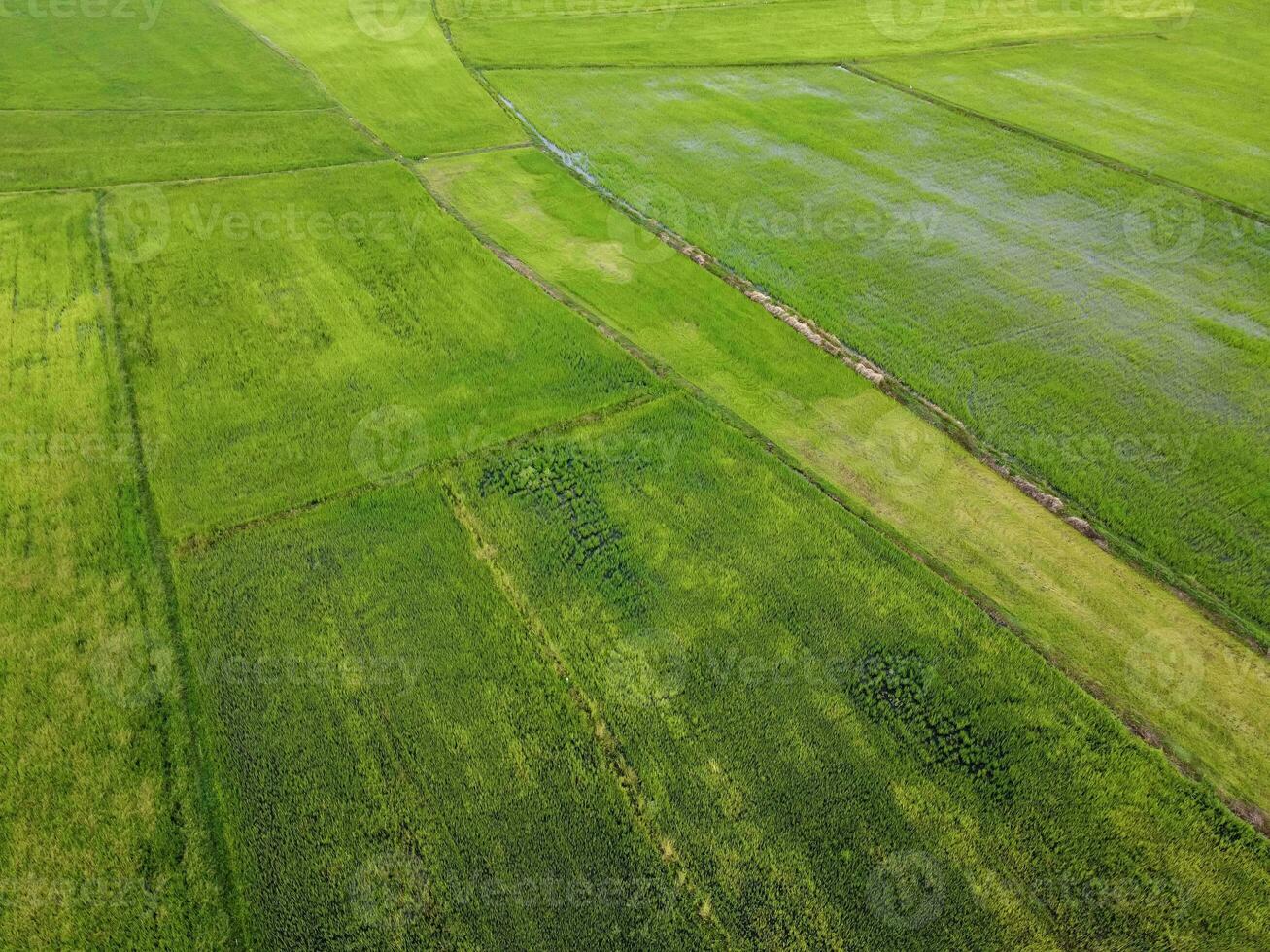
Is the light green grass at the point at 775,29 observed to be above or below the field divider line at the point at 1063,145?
above

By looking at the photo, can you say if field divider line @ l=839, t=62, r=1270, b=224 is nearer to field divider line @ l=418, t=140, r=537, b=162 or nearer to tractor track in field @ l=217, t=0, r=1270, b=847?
tractor track in field @ l=217, t=0, r=1270, b=847

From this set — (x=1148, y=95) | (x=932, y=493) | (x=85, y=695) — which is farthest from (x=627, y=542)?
(x=1148, y=95)

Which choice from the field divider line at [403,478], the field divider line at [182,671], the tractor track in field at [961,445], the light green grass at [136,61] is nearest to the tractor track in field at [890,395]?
the tractor track in field at [961,445]

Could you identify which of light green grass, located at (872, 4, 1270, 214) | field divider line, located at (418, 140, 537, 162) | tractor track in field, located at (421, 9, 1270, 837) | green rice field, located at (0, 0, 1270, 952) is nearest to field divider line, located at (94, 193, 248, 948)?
green rice field, located at (0, 0, 1270, 952)

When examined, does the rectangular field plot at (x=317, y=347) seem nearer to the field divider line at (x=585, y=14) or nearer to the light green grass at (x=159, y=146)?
the light green grass at (x=159, y=146)

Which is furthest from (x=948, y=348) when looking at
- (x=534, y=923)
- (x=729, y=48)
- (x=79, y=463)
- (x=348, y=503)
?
(x=729, y=48)

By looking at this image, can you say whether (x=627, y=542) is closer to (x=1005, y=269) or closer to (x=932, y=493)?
(x=932, y=493)

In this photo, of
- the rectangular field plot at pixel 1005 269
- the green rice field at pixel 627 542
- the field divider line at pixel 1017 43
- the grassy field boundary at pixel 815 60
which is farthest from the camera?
the field divider line at pixel 1017 43
